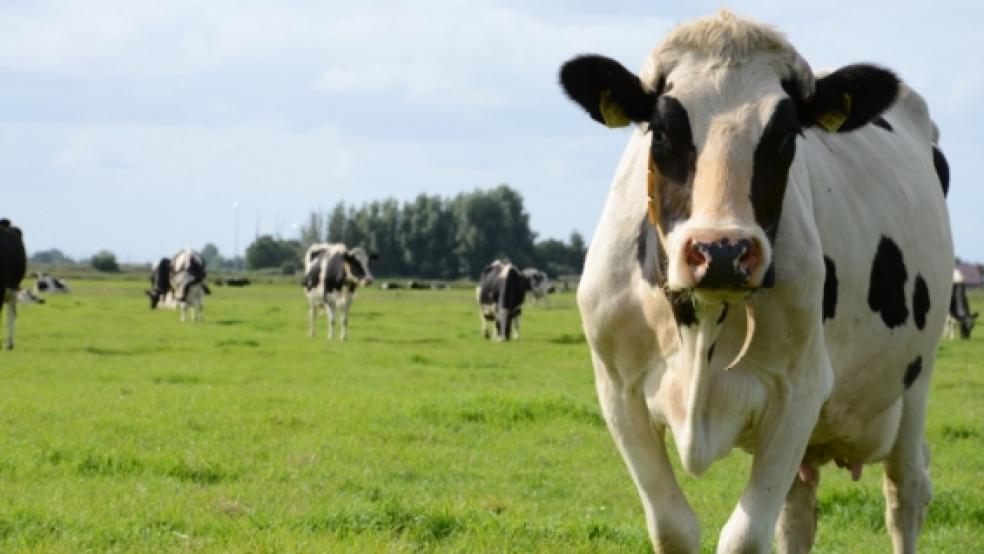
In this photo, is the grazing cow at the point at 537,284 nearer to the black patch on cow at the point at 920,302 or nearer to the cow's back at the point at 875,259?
the cow's back at the point at 875,259

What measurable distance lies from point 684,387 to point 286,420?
8.46m

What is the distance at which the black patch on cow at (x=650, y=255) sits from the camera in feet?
16.6

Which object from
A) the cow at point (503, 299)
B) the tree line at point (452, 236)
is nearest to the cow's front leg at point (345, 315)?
the cow at point (503, 299)

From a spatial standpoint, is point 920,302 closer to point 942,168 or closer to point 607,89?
point 942,168

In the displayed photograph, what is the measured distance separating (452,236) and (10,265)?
83658 millimetres

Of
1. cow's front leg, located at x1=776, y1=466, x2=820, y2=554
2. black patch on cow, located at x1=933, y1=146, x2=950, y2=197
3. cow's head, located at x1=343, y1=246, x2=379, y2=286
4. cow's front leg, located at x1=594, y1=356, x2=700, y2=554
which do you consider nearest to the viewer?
cow's front leg, located at x1=594, y1=356, x2=700, y2=554

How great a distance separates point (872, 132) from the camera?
7.07 metres

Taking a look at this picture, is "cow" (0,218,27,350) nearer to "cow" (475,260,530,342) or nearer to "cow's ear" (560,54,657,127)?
"cow" (475,260,530,342)

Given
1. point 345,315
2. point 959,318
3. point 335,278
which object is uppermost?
point 335,278

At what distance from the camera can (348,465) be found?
416 inches

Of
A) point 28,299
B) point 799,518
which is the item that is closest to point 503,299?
point 28,299

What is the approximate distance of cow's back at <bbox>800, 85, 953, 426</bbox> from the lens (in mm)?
5828

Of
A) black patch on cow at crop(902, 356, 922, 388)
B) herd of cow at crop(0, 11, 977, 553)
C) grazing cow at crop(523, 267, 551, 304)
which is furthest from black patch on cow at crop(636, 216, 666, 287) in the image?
grazing cow at crop(523, 267, 551, 304)

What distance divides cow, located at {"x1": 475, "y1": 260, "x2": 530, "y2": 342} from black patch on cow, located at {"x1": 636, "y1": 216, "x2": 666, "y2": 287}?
25433 mm
